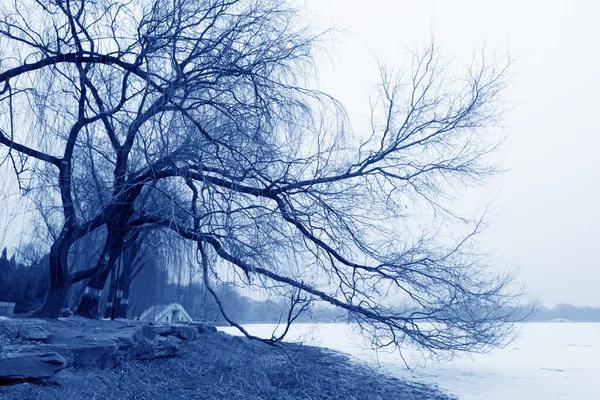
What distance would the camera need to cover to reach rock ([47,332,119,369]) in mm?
4820

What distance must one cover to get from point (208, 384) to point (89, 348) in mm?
1250

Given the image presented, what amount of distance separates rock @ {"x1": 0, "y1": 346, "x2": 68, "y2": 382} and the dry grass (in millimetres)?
76

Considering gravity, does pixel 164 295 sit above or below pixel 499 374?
above

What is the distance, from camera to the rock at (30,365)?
152 inches

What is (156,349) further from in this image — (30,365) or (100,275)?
(30,365)

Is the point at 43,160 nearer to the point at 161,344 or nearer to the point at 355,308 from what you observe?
the point at 161,344

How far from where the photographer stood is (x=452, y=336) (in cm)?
626

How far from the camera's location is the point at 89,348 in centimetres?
497

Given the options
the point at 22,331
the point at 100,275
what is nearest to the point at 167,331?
the point at 100,275

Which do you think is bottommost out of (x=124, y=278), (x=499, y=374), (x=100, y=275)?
(x=499, y=374)

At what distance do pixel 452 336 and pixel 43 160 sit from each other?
4.69m

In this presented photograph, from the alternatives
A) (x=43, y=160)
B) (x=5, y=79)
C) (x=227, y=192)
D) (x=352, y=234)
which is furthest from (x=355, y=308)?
(x=5, y=79)

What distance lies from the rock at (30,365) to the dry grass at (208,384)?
0.25ft

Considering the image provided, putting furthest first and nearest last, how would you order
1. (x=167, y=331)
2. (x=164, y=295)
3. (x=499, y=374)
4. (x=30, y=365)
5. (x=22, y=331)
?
(x=164, y=295), (x=499, y=374), (x=167, y=331), (x=22, y=331), (x=30, y=365)
